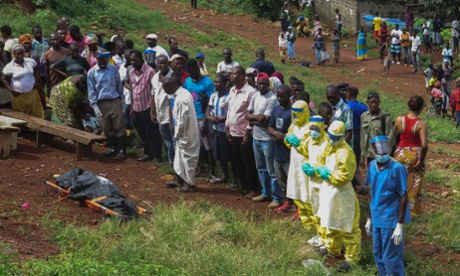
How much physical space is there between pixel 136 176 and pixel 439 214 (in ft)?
13.9

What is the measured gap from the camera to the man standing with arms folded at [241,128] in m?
10.2

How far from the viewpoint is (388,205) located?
7.64m

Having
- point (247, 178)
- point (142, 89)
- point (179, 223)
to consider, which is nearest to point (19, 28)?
point (142, 89)

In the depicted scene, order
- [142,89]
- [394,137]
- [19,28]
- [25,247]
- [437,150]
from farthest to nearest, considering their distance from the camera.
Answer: [19,28]
[437,150]
[142,89]
[394,137]
[25,247]

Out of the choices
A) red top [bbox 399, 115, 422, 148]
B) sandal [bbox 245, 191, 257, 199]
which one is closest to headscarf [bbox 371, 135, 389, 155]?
red top [bbox 399, 115, 422, 148]

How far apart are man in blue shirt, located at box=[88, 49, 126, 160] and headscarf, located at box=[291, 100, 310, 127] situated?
3.39 meters

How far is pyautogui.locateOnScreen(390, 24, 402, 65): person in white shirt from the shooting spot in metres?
26.9

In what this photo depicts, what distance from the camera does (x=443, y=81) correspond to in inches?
842

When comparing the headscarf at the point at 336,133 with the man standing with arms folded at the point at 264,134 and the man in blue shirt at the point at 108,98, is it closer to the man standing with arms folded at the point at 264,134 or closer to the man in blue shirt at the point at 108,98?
the man standing with arms folded at the point at 264,134

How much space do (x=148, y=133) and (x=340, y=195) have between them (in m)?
4.33

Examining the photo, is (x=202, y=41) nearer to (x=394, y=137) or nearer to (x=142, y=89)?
(x=142, y=89)

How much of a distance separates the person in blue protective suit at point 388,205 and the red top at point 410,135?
176 centimetres

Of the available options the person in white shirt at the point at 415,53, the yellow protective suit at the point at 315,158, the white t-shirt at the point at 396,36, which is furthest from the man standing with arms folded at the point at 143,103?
the white t-shirt at the point at 396,36

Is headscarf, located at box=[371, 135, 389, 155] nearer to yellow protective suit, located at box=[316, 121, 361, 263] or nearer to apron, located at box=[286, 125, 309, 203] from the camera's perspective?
yellow protective suit, located at box=[316, 121, 361, 263]
